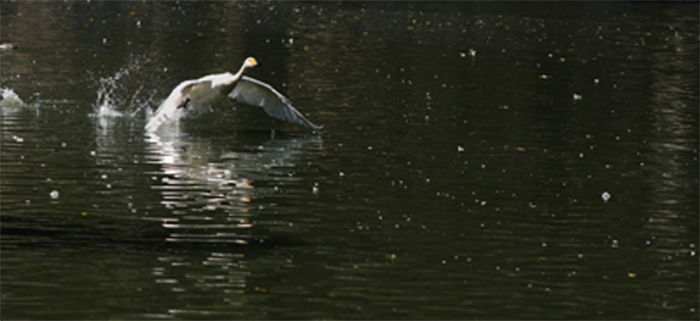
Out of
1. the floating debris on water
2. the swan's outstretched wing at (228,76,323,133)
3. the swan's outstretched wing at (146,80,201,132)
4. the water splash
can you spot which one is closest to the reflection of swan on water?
the swan's outstretched wing at (146,80,201,132)

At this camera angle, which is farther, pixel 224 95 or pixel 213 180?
pixel 224 95

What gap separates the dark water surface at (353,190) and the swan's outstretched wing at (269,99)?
0.46 meters

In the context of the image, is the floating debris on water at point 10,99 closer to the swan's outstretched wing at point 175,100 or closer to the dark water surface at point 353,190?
the dark water surface at point 353,190

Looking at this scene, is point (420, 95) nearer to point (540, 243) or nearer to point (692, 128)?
point (692, 128)

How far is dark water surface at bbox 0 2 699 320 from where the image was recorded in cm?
1164

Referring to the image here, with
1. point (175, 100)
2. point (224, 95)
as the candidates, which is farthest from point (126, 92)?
point (175, 100)

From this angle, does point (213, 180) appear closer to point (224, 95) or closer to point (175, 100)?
point (175, 100)

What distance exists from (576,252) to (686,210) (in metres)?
3.53

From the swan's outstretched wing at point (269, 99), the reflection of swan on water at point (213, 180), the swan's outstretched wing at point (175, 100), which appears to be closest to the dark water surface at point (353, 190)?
the reflection of swan on water at point (213, 180)

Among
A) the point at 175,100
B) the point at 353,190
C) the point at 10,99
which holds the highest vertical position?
the point at 175,100

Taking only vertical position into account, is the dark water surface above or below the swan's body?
below

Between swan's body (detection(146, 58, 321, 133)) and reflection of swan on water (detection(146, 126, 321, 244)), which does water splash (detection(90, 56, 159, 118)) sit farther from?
reflection of swan on water (detection(146, 126, 321, 244))

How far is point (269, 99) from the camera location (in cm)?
2312

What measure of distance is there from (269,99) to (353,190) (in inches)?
250
